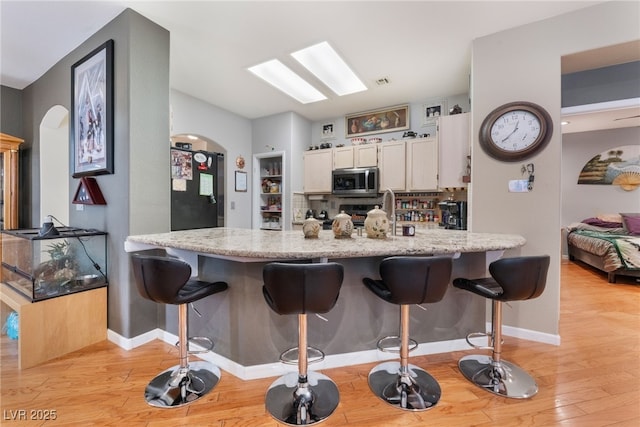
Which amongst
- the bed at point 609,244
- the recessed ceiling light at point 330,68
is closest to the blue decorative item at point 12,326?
the recessed ceiling light at point 330,68

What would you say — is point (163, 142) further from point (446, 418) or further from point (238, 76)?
point (446, 418)

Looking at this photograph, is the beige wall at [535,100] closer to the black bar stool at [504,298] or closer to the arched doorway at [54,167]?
the black bar stool at [504,298]

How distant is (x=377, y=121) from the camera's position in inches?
183

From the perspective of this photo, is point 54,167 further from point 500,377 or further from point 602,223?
point 602,223

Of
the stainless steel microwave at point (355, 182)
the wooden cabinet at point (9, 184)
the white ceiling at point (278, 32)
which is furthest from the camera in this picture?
the stainless steel microwave at point (355, 182)

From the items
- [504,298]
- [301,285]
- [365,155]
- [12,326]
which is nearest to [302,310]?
[301,285]

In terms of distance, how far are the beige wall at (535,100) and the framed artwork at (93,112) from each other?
3324 mm

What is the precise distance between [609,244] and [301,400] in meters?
5.07

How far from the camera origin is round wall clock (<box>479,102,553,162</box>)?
2342 millimetres

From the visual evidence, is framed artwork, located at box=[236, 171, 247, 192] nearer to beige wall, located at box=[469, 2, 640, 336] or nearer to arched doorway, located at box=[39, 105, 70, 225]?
arched doorway, located at box=[39, 105, 70, 225]

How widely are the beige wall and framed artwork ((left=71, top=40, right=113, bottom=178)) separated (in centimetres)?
332

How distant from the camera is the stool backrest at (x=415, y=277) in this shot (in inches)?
55.2

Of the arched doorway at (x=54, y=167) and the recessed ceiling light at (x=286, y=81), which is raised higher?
the recessed ceiling light at (x=286, y=81)

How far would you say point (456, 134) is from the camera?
9.60ft
